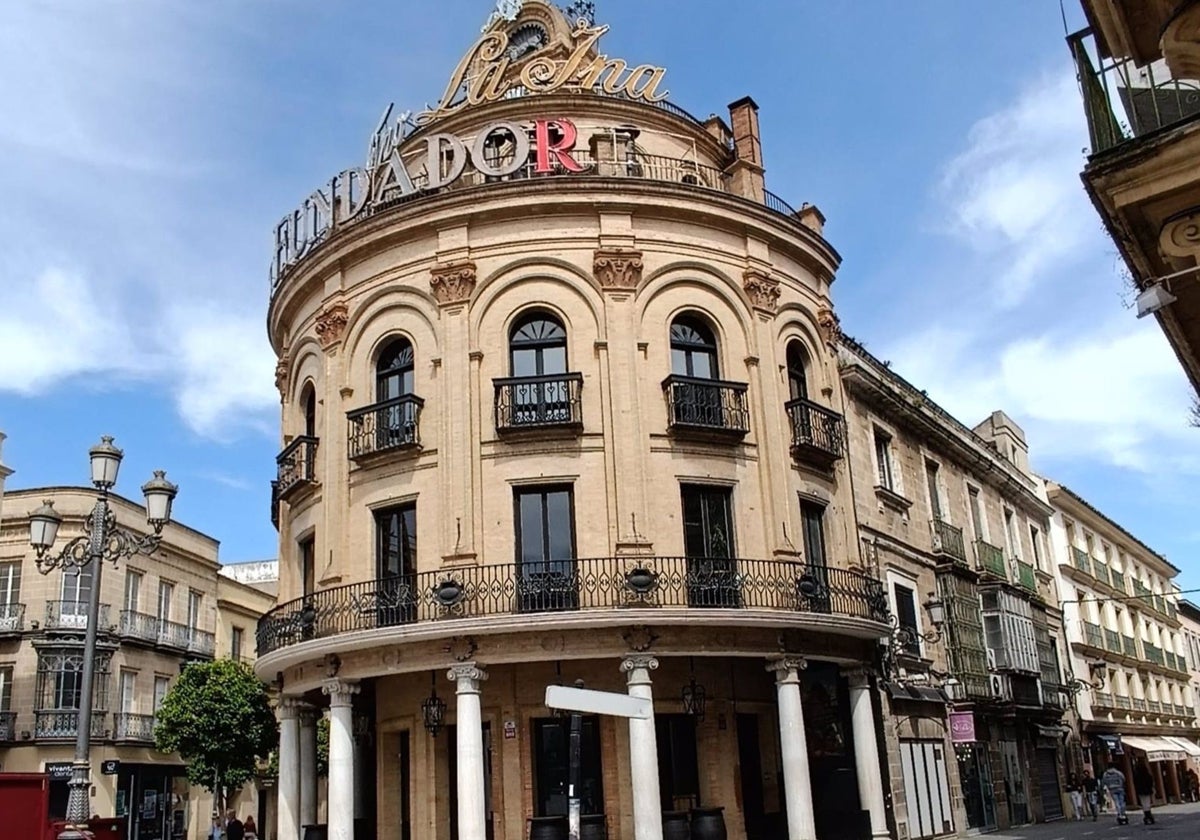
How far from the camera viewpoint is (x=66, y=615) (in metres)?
37.7

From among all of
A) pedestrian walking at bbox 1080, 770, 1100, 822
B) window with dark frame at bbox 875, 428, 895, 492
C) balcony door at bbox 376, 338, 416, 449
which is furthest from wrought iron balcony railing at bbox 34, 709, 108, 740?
pedestrian walking at bbox 1080, 770, 1100, 822

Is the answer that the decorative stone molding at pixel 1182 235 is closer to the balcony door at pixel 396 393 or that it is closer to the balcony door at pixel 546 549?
the balcony door at pixel 546 549

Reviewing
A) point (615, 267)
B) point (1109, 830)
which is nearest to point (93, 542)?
point (615, 267)

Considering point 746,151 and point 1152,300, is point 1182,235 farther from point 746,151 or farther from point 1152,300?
point 746,151

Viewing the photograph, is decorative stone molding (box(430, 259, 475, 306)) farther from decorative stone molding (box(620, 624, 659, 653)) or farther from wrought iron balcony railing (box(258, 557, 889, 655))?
decorative stone molding (box(620, 624, 659, 653))

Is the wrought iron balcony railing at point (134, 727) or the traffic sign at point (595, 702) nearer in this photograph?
the traffic sign at point (595, 702)

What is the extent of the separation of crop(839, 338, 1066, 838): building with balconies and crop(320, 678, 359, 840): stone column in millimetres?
10694

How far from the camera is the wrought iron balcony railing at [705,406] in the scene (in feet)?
68.7

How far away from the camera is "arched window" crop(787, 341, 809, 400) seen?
2375 cm

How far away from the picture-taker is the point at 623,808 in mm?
19719

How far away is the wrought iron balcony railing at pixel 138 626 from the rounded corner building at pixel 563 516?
18.2 metres

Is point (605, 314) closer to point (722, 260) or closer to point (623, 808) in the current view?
point (722, 260)

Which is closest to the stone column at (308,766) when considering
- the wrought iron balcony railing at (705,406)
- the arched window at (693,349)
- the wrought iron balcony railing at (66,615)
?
the wrought iron balcony railing at (705,406)

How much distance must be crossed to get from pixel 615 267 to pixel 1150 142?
13.2m
